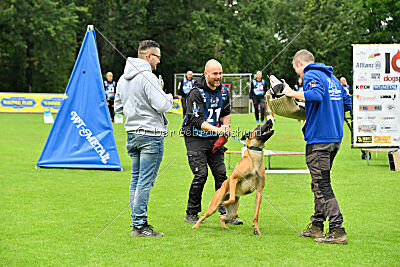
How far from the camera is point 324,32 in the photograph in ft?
162

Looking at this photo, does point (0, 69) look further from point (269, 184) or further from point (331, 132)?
point (331, 132)

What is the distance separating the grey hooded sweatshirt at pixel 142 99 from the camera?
563 cm

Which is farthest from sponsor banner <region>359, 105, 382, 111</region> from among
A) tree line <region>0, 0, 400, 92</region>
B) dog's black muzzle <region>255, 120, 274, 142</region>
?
tree line <region>0, 0, 400, 92</region>

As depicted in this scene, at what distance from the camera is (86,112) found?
10141 millimetres

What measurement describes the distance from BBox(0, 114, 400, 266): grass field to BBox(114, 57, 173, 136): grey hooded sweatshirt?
85cm

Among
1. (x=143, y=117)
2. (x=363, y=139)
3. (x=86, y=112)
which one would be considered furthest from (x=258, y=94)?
(x=143, y=117)

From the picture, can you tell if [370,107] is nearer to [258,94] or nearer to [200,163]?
[200,163]

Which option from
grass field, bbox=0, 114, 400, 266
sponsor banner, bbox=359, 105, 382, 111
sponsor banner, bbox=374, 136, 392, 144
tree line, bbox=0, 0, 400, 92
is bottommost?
grass field, bbox=0, 114, 400, 266

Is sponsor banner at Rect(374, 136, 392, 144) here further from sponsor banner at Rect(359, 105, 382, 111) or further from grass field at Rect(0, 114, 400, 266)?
grass field at Rect(0, 114, 400, 266)

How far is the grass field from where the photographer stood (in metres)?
5.06

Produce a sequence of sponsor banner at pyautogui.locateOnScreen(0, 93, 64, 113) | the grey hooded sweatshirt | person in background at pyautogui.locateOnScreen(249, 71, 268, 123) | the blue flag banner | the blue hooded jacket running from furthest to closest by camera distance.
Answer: sponsor banner at pyautogui.locateOnScreen(0, 93, 64, 113)
person in background at pyautogui.locateOnScreen(249, 71, 268, 123)
the blue flag banner
the grey hooded sweatshirt
the blue hooded jacket

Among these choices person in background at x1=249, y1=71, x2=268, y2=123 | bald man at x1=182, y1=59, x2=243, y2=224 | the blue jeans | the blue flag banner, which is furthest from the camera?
person in background at x1=249, y1=71, x2=268, y2=123

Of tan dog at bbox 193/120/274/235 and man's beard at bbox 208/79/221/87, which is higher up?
man's beard at bbox 208/79/221/87

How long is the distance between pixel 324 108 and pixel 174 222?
227 cm
